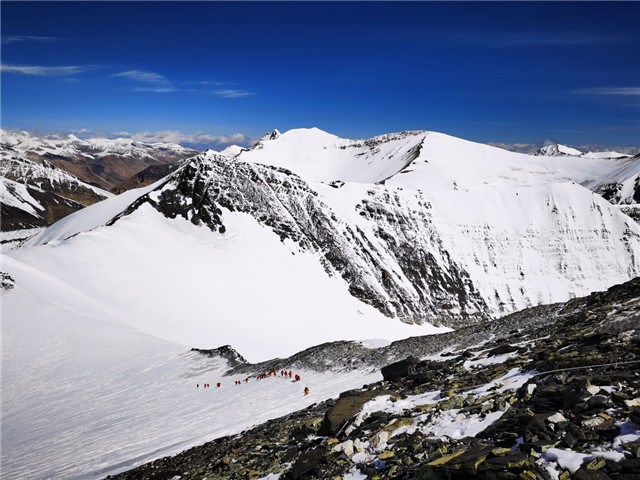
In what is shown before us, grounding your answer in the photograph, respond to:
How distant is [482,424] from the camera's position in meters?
9.42

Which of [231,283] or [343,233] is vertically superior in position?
[343,233]

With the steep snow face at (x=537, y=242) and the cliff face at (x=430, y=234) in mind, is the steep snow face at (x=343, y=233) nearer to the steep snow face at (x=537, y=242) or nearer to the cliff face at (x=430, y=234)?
the cliff face at (x=430, y=234)

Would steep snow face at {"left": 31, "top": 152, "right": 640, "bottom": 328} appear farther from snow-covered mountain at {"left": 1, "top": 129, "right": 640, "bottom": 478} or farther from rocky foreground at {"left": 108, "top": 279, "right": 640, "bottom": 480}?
rocky foreground at {"left": 108, "top": 279, "right": 640, "bottom": 480}

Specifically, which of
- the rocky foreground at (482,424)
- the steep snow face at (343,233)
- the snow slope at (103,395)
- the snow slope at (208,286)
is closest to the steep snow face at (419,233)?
the steep snow face at (343,233)

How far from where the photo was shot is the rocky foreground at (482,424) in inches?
281

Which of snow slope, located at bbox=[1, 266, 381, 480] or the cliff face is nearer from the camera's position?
snow slope, located at bbox=[1, 266, 381, 480]

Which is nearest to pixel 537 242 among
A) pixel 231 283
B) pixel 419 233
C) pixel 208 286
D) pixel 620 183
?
pixel 419 233

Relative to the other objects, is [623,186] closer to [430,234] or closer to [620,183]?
[620,183]

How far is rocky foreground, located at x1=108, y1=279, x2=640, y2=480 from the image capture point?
7145mm

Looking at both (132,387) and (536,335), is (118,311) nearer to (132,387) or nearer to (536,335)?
(132,387)

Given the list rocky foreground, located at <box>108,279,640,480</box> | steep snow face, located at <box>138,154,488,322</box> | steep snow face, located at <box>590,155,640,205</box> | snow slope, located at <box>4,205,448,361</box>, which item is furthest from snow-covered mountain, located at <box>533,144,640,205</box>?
rocky foreground, located at <box>108,279,640,480</box>

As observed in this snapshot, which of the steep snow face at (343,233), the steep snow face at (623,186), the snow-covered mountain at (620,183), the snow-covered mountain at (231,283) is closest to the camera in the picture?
the snow-covered mountain at (231,283)

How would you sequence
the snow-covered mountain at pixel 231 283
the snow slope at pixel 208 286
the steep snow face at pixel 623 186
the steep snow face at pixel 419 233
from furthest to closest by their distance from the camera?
the steep snow face at pixel 623 186 < the steep snow face at pixel 419 233 < the snow slope at pixel 208 286 < the snow-covered mountain at pixel 231 283

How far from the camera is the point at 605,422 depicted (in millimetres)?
7555
